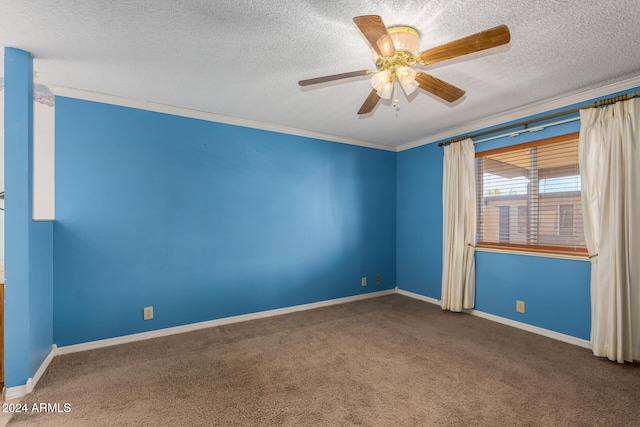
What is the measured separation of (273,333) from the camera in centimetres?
323

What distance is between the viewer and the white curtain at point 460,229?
3.78m

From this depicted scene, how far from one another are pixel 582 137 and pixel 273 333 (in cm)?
348

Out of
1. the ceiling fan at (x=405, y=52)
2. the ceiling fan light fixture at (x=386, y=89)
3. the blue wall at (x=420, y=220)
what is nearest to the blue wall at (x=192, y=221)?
the blue wall at (x=420, y=220)

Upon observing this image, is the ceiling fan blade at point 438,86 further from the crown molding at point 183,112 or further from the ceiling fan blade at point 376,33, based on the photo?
→ the crown molding at point 183,112

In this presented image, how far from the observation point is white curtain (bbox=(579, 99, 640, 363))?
2.52 metres

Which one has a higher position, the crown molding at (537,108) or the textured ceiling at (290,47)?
the textured ceiling at (290,47)

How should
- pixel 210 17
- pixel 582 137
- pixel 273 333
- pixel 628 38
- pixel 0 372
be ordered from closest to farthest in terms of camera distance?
1. pixel 210 17
2. pixel 628 38
3. pixel 0 372
4. pixel 582 137
5. pixel 273 333

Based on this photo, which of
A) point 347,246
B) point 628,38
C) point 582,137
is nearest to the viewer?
point 628,38

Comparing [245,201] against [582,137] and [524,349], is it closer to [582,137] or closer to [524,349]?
[524,349]

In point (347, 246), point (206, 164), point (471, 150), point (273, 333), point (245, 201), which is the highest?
point (471, 150)

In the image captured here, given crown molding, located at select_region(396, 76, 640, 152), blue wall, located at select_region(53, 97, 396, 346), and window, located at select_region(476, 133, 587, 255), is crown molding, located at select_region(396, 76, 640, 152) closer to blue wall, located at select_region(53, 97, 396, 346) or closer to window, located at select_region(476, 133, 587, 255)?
window, located at select_region(476, 133, 587, 255)

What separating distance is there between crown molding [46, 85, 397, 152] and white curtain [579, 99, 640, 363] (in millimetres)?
2688

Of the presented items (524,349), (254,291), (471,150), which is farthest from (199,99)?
(524,349)

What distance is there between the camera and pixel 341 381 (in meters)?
2.29
